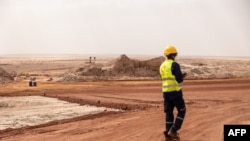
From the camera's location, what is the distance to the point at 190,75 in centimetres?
4788

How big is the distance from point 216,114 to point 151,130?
3658mm

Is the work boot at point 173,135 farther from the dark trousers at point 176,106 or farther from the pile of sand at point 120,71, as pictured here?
the pile of sand at point 120,71

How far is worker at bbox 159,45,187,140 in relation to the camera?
30.0 ft

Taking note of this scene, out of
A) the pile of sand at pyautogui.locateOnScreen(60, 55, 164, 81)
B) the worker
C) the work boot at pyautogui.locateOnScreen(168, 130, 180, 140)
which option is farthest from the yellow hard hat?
the pile of sand at pyautogui.locateOnScreen(60, 55, 164, 81)

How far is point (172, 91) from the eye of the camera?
9.23 metres

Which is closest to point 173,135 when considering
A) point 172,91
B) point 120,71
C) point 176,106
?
point 176,106

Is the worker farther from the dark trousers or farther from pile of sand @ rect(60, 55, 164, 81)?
pile of sand @ rect(60, 55, 164, 81)

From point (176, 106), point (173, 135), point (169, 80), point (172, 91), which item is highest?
point (169, 80)

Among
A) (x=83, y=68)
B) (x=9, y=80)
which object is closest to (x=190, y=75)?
(x=83, y=68)

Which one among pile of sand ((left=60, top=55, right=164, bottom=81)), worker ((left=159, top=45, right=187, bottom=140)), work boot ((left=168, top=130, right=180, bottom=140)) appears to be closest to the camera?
worker ((left=159, top=45, right=187, bottom=140))

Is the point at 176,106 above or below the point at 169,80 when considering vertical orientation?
below

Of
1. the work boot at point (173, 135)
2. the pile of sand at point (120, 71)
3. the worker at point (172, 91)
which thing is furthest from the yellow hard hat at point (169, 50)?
the pile of sand at point (120, 71)

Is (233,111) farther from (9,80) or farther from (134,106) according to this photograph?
(9,80)

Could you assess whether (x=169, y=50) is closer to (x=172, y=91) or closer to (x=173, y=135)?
(x=172, y=91)
